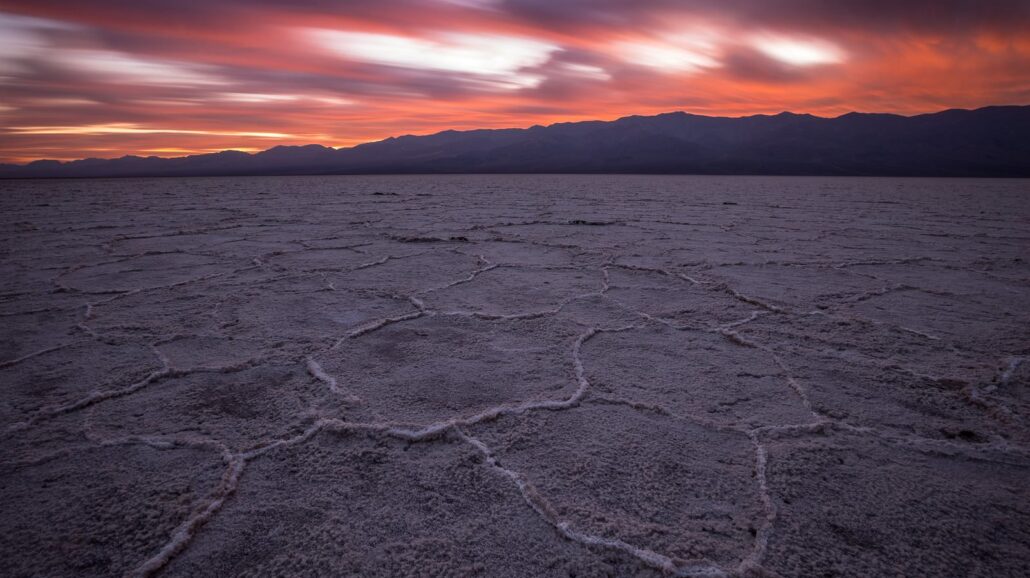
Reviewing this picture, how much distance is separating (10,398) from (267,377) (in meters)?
0.55

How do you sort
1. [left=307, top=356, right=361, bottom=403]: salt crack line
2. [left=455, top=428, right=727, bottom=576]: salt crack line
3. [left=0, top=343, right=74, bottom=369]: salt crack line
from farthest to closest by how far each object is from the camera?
1. [left=0, top=343, right=74, bottom=369]: salt crack line
2. [left=307, top=356, right=361, bottom=403]: salt crack line
3. [left=455, top=428, right=727, bottom=576]: salt crack line

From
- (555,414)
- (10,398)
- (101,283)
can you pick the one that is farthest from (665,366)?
(101,283)

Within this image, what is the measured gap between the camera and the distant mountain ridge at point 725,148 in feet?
144

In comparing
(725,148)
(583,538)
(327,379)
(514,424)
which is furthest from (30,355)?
(725,148)

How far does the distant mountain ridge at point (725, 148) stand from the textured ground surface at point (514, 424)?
33.8 metres

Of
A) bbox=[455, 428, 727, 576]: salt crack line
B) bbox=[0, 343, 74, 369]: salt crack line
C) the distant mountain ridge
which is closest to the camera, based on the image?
bbox=[455, 428, 727, 576]: salt crack line

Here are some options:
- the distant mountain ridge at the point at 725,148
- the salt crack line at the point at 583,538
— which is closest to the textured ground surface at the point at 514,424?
the salt crack line at the point at 583,538

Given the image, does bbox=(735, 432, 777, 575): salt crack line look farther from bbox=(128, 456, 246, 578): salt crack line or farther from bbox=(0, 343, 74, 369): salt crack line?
bbox=(0, 343, 74, 369): salt crack line

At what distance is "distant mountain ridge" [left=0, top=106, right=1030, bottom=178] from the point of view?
43875mm

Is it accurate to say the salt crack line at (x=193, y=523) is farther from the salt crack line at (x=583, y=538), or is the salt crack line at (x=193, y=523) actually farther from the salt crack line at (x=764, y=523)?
the salt crack line at (x=764, y=523)

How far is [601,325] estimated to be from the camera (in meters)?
1.62

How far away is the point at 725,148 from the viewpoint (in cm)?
6700

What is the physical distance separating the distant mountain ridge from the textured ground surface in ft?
111

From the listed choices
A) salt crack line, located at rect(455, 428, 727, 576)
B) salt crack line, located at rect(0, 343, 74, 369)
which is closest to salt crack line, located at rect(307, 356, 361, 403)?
salt crack line, located at rect(455, 428, 727, 576)
